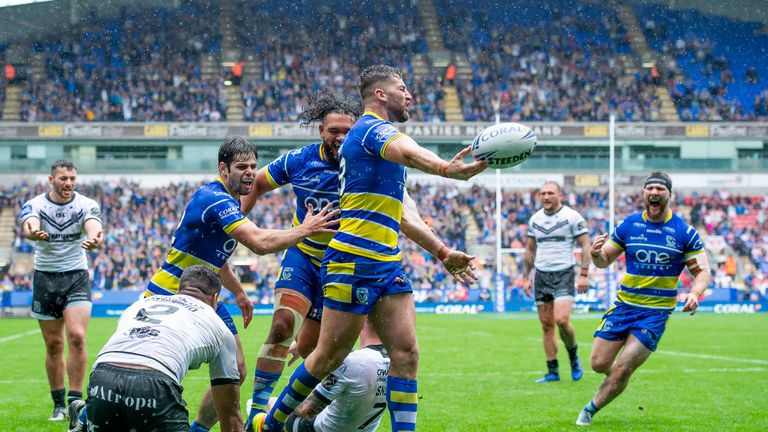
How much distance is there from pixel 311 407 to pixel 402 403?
2.21 feet

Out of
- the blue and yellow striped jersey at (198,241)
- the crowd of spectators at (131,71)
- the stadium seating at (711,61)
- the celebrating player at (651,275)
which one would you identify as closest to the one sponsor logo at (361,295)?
the blue and yellow striped jersey at (198,241)

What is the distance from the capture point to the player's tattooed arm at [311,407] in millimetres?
5980

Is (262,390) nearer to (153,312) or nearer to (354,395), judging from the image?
(354,395)

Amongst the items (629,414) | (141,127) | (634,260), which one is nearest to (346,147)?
(634,260)

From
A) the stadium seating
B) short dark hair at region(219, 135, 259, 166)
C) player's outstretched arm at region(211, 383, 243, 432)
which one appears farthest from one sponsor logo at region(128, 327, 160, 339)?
the stadium seating

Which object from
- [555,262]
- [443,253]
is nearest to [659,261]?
[443,253]

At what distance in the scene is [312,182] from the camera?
7.27m

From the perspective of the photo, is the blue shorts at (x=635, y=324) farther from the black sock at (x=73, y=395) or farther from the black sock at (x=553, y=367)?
the black sock at (x=73, y=395)

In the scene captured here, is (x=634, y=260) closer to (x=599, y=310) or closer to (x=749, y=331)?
(x=749, y=331)

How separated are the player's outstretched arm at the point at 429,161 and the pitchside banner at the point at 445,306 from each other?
24898mm

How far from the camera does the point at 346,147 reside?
19.3ft

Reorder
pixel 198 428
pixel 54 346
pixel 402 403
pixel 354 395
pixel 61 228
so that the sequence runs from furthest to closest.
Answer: pixel 61 228, pixel 54 346, pixel 198 428, pixel 354 395, pixel 402 403

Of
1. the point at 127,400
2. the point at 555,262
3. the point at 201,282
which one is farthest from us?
the point at 555,262

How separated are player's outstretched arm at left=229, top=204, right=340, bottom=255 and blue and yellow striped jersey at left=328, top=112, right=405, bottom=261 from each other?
18cm
